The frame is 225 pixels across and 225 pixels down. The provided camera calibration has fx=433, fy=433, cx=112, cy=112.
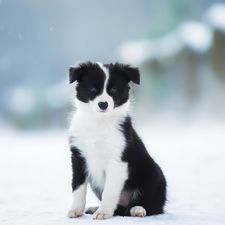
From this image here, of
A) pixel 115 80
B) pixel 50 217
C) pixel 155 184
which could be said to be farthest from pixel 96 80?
pixel 50 217

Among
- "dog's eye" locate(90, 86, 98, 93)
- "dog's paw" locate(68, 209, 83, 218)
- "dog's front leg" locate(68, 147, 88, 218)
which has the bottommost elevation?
"dog's paw" locate(68, 209, 83, 218)

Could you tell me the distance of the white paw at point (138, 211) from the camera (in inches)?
112

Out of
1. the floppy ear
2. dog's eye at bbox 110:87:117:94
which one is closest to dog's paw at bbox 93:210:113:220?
dog's eye at bbox 110:87:117:94

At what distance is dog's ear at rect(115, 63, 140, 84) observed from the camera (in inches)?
117

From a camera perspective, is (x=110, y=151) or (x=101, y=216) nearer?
(x=101, y=216)

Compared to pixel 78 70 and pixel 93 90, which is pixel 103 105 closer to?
pixel 93 90

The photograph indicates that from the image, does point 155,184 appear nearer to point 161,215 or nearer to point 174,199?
point 161,215

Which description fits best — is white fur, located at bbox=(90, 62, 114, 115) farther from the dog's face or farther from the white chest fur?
the white chest fur

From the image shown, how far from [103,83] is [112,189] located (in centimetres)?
69

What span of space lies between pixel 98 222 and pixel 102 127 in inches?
25.6

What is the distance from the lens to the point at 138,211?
2.86m

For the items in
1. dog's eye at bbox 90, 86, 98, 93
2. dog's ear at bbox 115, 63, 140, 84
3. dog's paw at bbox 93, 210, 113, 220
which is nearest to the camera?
dog's paw at bbox 93, 210, 113, 220

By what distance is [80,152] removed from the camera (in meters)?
2.93

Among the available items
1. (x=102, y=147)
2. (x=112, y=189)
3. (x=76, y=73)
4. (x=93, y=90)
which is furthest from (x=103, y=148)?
(x=76, y=73)
